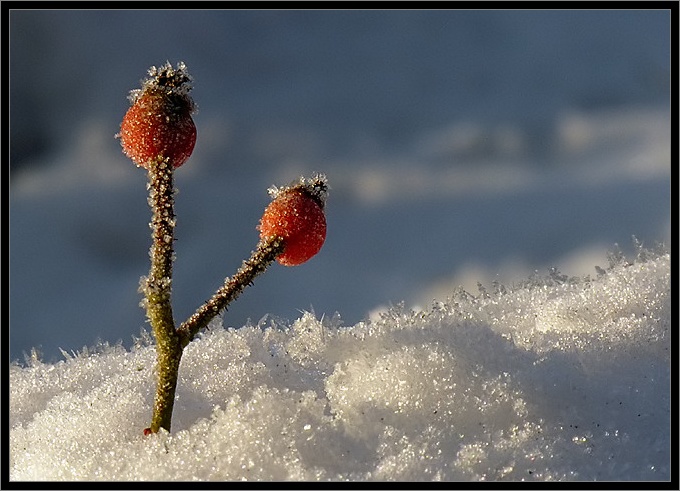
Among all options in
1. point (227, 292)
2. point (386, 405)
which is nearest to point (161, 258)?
point (227, 292)

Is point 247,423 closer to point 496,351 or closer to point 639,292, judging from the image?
point 496,351

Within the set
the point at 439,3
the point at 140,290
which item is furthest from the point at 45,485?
the point at 439,3

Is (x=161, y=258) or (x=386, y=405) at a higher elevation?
(x=161, y=258)

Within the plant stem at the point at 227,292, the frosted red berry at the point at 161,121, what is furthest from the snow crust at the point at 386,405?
the frosted red berry at the point at 161,121

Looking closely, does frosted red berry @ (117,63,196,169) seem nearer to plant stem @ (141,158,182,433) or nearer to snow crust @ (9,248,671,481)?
plant stem @ (141,158,182,433)

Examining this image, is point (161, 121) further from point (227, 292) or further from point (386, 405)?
point (386, 405)

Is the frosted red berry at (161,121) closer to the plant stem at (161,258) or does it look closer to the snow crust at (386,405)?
the plant stem at (161,258)
